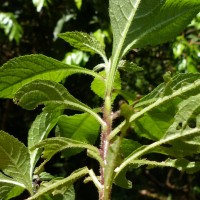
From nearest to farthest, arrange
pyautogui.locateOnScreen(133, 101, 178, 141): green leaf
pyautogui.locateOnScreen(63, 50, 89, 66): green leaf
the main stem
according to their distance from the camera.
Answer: the main stem, pyautogui.locateOnScreen(133, 101, 178, 141): green leaf, pyautogui.locateOnScreen(63, 50, 89, 66): green leaf

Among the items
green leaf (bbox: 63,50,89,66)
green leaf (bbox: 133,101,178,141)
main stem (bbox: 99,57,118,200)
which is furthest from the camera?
green leaf (bbox: 63,50,89,66)

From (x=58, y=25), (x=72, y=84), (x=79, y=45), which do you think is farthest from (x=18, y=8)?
(x=79, y=45)

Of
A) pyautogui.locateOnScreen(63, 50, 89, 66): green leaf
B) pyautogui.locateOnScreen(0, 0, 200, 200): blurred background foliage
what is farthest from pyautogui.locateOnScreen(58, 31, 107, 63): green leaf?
pyautogui.locateOnScreen(63, 50, 89, 66): green leaf

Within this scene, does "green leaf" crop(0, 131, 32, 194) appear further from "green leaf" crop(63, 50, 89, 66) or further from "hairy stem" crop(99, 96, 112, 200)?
"green leaf" crop(63, 50, 89, 66)

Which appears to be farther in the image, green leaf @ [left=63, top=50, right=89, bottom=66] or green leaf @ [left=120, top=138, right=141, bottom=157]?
green leaf @ [left=63, top=50, right=89, bottom=66]

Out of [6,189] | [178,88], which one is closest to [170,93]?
[178,88]

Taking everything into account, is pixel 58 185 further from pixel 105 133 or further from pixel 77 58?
pixel 77 58
